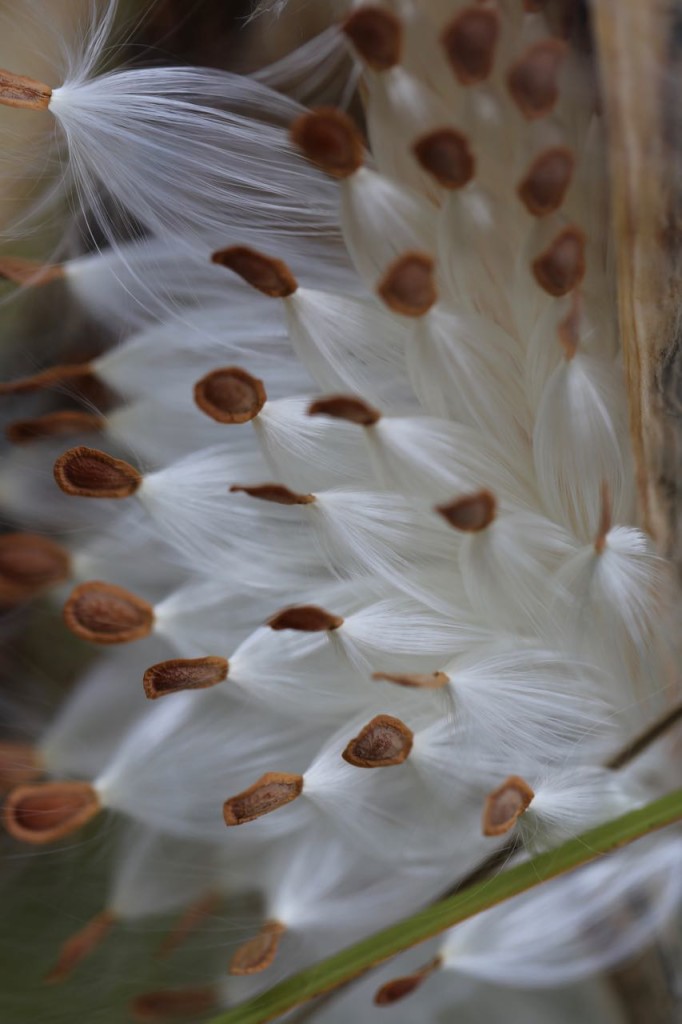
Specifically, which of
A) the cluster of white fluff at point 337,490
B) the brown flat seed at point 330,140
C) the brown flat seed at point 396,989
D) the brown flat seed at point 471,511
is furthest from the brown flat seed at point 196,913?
the brown flat seed at point 330,140

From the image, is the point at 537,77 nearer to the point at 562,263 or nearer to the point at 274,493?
the point at 562,263

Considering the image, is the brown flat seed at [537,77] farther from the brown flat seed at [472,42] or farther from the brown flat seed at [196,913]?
the brown flat seed at [196,913]

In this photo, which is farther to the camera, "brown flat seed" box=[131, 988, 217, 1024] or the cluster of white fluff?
"brown flat seed" box=[131, 988, 217, 1024]

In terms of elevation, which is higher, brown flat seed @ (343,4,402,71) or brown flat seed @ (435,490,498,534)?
brown flat seed @ (343,4,402,71)

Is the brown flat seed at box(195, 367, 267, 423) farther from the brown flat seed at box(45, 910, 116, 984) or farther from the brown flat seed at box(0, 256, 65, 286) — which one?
the brown flat seed at box(45, 910, 116, 984)

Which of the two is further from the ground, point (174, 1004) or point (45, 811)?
point (45, 811)

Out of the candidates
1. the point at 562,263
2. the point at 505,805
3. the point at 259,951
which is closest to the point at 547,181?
the point at 562,263

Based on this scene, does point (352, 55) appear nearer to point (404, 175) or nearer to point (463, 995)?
point (404, 175)

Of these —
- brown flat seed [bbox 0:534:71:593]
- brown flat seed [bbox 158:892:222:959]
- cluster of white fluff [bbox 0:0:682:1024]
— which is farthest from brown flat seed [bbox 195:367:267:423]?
brown flat seed [bbox 158:892:222:959]
